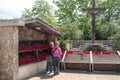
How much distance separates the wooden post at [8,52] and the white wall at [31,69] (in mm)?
836

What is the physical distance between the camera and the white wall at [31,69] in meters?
10.7

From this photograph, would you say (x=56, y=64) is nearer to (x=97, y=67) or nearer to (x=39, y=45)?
(x=39, y=45)

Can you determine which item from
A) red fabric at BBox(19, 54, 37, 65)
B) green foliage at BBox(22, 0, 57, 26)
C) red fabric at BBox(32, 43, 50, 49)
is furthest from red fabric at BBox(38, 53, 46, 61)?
green foliage at BBox(22, 0, 57, 26)

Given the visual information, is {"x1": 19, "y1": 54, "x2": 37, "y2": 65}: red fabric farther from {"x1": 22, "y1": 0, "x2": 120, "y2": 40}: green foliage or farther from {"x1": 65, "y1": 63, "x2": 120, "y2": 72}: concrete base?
{"x1": 22, "y1": 0, "x2": 120, "y2": 40}: green foliage

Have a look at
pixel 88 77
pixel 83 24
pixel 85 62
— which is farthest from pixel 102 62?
pixel 83 24

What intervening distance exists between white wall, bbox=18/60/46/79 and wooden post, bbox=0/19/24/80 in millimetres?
836

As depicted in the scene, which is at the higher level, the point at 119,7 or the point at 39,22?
the point at 119,7

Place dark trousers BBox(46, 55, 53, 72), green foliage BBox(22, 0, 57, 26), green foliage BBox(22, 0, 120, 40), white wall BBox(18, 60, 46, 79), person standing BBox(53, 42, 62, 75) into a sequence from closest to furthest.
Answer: white wall BBox(18, 60, 46, 79) → person standing BBox(53, 42, 62, 75) → dark trousers BBox(46, 55, 53, 72) → green foliage BBox(22, 0, 120, 40) → green foliage BBox(22, 0, 57, 26)

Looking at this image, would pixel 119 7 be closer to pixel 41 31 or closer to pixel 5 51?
pixel 41 31

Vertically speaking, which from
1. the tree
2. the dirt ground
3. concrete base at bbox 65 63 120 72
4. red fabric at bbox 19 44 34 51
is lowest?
the dirt ground

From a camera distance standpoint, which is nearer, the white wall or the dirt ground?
the white wall

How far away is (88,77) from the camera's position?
37.3 ft

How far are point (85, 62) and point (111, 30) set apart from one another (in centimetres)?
2526

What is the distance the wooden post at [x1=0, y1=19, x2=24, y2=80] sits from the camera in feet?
31.7
